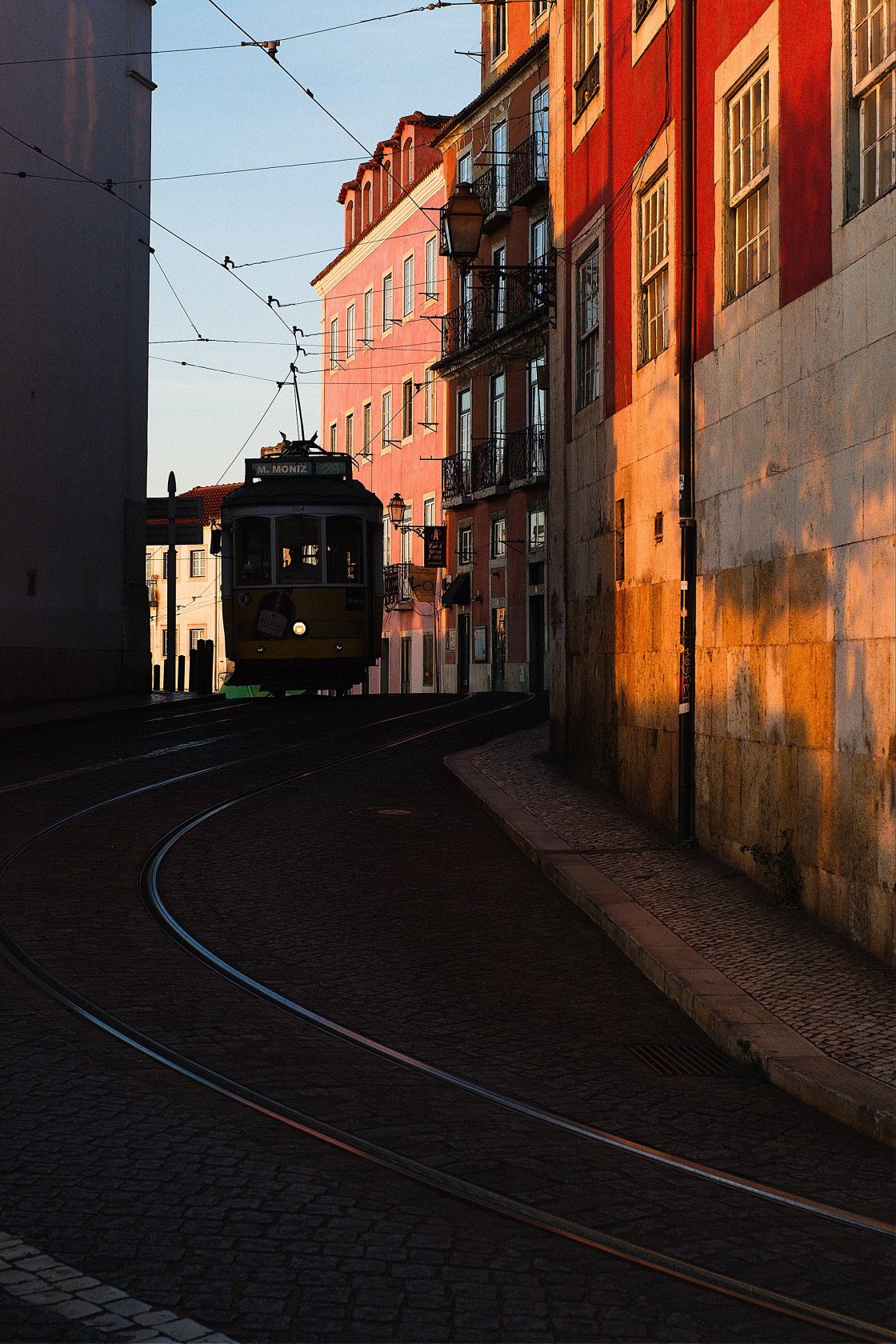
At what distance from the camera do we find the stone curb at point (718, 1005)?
541cm

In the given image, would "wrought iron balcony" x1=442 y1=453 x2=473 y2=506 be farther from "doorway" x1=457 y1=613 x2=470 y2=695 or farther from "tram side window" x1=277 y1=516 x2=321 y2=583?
"tram side window" x1=277 y1=516 x2=321 y2=583

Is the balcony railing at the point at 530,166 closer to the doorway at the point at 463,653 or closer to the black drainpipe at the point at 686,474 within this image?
the doorway at the point at 463,653

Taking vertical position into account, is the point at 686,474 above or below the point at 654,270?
below

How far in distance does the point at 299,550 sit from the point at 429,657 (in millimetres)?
24278

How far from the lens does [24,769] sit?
16344mm

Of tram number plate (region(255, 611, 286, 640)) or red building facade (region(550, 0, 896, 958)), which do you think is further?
tram number plate (region(255, 611, 286, 640))

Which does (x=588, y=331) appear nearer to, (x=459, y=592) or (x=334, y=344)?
(x=459, y=592)

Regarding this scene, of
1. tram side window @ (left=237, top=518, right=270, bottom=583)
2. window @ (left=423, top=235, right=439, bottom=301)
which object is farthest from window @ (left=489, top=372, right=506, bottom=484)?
tram side window @ (left=237, top=518, right=270, bottom=583)

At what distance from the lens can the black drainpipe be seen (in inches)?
442

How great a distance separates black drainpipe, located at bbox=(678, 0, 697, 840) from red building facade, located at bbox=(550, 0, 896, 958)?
0.02 meters

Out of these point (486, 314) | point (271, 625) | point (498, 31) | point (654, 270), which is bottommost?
point (271, 625)

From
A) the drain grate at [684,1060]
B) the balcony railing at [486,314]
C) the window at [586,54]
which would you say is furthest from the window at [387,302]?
the drain grate at [684,1060]

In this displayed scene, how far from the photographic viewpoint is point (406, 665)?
52.6 metres

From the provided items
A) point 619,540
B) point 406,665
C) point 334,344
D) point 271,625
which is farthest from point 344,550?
point 334,344
